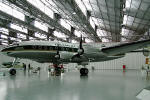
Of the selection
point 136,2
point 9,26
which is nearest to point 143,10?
point 136,2

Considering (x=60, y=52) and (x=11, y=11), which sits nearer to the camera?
(x=60, y=52)

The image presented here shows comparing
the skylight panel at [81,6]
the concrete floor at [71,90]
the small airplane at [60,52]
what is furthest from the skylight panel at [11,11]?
the concrete floor at [71,90]

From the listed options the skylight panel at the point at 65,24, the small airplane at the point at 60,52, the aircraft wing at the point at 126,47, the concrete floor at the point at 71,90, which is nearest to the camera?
the concrete floor at the point at 71,90

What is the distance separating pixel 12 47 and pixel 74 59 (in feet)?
21.4

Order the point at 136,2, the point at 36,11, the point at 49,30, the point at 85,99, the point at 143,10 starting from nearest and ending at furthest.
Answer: the point at 85,99 → the point at 136,2 → the point at 143,10 → the point at 36,11 → the point at 49,30

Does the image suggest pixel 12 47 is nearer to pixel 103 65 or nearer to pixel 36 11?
pixel 36 11

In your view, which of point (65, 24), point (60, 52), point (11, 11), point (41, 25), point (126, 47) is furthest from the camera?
point (65, 24)

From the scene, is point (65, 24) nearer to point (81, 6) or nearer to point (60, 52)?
point (81, 6)

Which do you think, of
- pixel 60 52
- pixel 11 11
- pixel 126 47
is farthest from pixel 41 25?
pixel 126 47

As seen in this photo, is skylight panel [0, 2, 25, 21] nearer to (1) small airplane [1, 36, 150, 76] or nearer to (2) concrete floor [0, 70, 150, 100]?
(1) small airplane [1, 36, 150, 76]

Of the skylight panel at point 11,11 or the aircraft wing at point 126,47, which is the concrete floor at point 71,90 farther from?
the skylight panel at point 11,11

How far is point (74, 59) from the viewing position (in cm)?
1317

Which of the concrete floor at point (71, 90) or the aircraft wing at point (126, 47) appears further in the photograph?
the aircraft wing at point (126, 47)

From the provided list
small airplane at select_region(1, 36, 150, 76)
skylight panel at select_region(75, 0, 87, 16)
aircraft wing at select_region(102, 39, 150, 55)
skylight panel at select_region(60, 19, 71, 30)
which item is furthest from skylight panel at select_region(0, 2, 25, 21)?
aircraft wing at select_region(102, 39, 150, 55)
